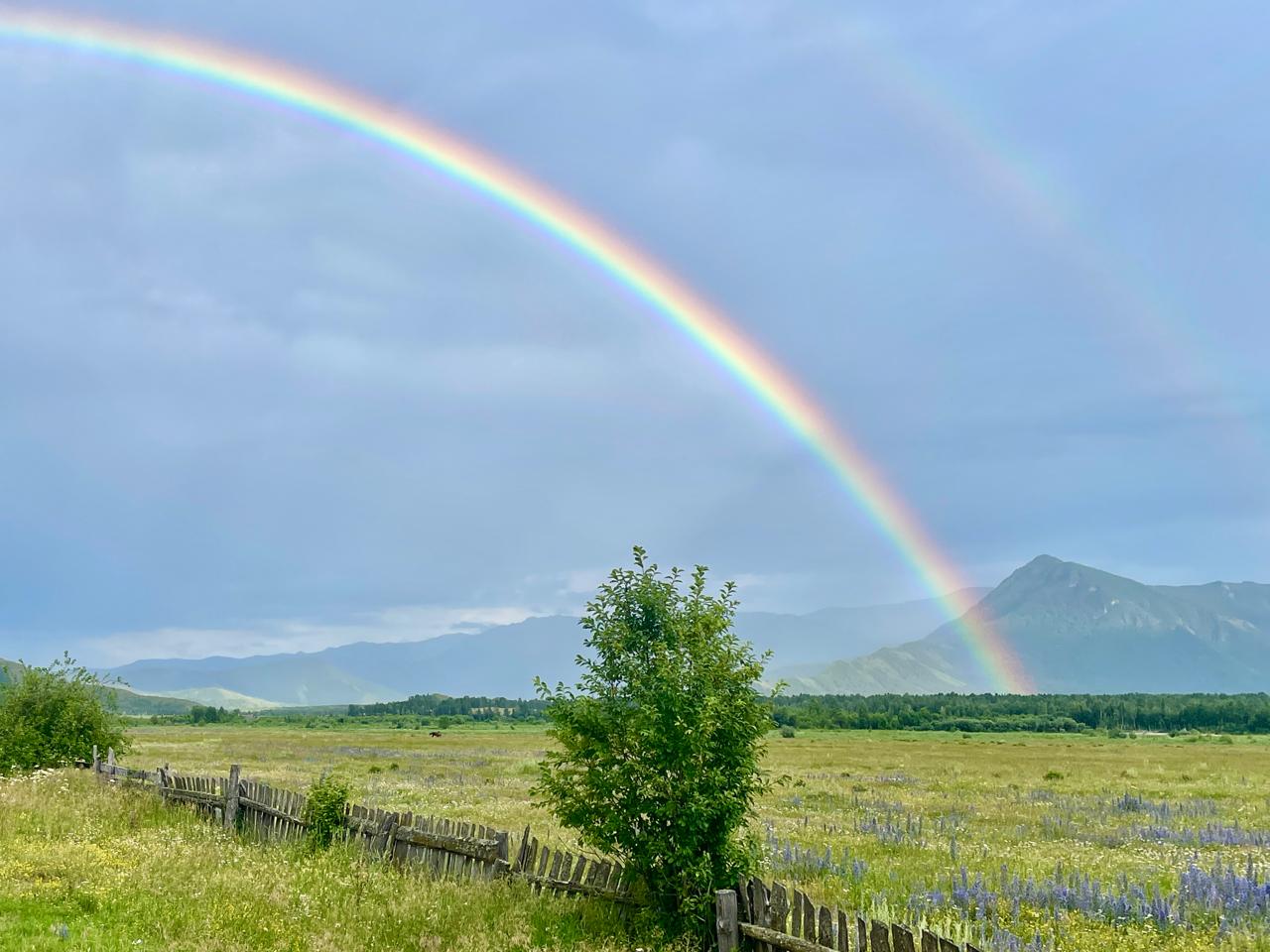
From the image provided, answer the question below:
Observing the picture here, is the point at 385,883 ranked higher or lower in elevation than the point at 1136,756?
higher

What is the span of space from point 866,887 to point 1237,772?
43.0 metres

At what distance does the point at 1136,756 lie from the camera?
6481 centimetres

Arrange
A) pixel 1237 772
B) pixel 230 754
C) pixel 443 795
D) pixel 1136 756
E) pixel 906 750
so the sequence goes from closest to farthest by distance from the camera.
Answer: pixel 443 795 → pixel 1237 772 → pixel 230 754 → pixel 1136 756 → pixel 906 750

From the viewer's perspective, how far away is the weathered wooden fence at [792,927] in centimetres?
845

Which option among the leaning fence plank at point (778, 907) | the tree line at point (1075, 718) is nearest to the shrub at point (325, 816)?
the leaning fence plank at point (778, 907)

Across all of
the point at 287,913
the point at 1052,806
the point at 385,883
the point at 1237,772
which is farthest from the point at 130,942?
the point at 1237,772

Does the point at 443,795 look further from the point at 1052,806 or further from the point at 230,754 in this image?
the point at 230,754

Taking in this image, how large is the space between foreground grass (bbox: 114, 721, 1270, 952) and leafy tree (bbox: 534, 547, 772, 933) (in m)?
3.52

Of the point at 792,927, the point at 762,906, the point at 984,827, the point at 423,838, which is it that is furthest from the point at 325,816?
the point at 984,827

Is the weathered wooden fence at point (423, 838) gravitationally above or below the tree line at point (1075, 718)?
above

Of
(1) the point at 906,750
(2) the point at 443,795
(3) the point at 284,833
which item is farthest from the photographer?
(1) the point at 906,750

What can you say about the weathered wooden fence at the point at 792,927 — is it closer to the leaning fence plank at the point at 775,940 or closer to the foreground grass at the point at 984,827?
the leaning fence plank at the point at 775,940

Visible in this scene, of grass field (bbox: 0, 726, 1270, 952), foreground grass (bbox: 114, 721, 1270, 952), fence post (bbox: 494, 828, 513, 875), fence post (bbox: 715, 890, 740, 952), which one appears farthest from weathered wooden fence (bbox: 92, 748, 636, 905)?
foreground grass (bbox: 114, 721, 1270, 952)

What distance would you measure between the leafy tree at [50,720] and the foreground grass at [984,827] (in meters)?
7.58
